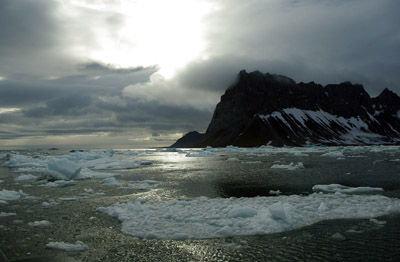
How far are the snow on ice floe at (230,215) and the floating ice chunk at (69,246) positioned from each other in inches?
76.9

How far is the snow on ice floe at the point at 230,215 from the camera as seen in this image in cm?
1167

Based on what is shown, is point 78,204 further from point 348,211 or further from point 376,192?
point 376,192

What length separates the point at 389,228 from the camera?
37.7ft

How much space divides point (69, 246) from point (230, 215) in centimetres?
668

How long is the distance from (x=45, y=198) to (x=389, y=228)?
19.3 metres

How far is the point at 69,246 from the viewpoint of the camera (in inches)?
397

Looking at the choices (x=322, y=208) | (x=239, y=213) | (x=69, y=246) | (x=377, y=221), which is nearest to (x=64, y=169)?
(x=69, y=246)

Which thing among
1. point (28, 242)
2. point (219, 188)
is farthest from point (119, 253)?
point (219, 188)

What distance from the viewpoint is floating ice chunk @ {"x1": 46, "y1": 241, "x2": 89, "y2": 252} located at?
9.86 meters

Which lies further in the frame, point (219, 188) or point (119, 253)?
point (219, 188)

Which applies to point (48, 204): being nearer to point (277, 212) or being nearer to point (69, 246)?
point (69, 246)

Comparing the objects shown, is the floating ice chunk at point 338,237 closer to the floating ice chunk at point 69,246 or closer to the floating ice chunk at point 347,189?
the floating ice chunk at point 69,246

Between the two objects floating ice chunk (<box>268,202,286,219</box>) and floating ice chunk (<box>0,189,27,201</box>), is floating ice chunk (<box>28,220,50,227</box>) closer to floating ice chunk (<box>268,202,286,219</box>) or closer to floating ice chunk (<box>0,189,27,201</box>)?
floating ice chunk (<box>0,189,27,201</box>)

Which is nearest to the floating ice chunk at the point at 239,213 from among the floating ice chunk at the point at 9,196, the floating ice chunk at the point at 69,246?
the floating ice chunk at the point at 69,246
